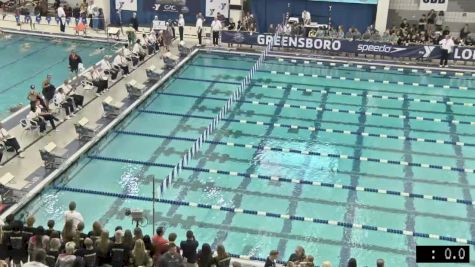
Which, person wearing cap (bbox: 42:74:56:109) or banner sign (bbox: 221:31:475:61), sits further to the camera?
banner sign (bbox: 221:31:475:61)

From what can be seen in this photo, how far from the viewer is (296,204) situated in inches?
427

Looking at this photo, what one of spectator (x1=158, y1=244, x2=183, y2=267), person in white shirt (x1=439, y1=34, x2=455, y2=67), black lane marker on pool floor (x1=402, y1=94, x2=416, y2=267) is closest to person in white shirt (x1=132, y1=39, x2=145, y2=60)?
black lane marker on pool floor (x1=402, y1=94, x2=416, y2=267)

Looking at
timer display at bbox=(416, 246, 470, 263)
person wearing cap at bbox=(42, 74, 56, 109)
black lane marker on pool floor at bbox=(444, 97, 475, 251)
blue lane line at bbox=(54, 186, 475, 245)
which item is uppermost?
timer display at bbox=(416, 246, 470, 263)

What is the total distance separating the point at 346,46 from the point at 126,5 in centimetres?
881

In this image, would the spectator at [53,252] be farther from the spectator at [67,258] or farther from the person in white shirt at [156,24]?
the person in white shirt at [156,24]

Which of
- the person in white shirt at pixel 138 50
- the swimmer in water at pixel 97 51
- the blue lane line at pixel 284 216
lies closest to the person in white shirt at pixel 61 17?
the swimmer in water at pixel 97 51

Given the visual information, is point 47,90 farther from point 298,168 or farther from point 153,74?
point 298,168

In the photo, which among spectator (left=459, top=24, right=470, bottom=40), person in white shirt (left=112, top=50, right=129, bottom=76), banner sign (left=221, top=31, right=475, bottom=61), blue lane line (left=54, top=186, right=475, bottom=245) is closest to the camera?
blue lane line (left=54, top=186, right=475, bottom=245)

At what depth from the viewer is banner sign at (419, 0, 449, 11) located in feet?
69.9

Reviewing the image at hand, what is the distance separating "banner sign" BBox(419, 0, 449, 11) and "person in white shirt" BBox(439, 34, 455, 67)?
8.58ft

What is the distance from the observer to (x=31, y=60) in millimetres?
18906

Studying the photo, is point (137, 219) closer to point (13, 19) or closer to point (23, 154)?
point (23, 154)

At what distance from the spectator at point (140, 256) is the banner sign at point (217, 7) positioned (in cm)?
1618

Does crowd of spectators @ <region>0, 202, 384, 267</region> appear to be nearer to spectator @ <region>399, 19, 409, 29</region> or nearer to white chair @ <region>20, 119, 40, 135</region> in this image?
white chair @ <region>20, 119, 40, 135</region>
